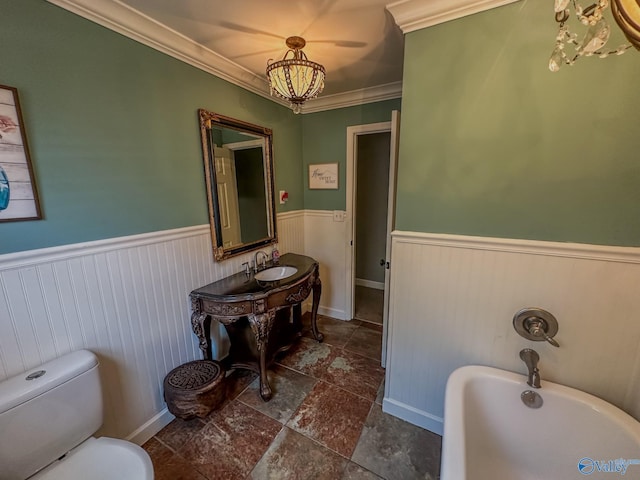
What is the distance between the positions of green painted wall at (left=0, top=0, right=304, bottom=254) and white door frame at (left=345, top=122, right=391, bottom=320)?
130 cm

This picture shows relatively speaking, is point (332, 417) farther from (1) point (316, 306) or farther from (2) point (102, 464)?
(2) point (102, 464)

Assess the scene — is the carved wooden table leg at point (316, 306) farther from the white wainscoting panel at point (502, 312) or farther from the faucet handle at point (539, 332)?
the faucet handle at point (539, 332)

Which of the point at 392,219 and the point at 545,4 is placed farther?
the point at 392,219

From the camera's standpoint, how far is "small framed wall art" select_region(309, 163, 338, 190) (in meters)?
2.69

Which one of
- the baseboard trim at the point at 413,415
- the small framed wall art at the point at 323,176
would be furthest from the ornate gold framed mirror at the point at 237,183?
the baseboard trim at the point at 413,415

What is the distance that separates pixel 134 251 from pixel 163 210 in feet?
0.97

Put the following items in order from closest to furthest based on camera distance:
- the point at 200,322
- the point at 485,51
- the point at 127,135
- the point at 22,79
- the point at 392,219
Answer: the point at 22,79
the point at 485,51
the point at 127,135
the point at 200,322
the point at 392,219

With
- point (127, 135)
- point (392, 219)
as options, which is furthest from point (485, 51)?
point (127, 135)

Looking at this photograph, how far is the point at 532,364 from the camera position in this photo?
1.24 meters

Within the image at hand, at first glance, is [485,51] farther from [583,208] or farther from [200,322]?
[200,322]

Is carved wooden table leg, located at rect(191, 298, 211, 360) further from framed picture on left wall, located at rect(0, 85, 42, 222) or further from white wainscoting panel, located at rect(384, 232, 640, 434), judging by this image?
white wainscoting panel, located at rect(384, 232, 640, 434)

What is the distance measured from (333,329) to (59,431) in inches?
82.8

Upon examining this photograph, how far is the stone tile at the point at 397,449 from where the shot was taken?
139 centimetres

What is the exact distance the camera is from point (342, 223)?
274 centimetres
